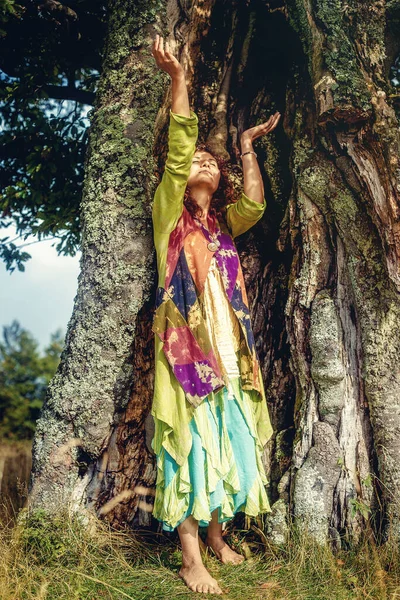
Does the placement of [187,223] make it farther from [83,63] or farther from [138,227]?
[83,63]

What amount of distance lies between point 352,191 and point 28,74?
323 centimetres

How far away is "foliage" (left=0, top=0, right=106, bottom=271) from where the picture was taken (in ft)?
16.7

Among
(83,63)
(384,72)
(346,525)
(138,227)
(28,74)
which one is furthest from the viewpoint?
(83,63)

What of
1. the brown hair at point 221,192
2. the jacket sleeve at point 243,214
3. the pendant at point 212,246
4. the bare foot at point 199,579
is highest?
the brown hair at point 221,192

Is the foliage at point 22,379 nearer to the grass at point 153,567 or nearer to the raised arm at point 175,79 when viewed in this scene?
the grass at point 153,567

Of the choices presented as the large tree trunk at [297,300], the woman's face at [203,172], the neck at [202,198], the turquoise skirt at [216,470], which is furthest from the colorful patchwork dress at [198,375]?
the large tree trunk at [297,300]

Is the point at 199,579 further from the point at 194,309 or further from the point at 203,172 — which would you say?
the point at 203,172

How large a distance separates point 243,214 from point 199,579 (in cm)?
212

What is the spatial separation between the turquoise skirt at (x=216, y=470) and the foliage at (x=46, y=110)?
2.96 metres

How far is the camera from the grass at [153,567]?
2857mm

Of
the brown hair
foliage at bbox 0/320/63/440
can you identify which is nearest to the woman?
the brown hair

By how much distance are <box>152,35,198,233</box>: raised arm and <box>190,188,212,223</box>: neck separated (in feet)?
1.01

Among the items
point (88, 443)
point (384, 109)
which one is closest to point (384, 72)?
point (384, 109)

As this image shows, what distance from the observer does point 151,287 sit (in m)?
3.61
